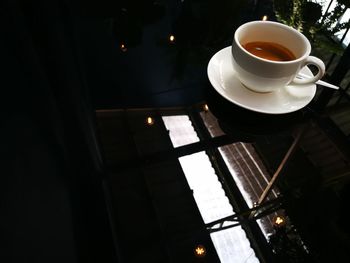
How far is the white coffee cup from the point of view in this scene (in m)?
0.73

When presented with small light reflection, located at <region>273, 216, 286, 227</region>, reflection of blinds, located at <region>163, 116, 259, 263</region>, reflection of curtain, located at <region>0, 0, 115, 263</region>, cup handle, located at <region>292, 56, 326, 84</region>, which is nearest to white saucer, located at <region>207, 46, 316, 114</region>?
cup handle, located at <region>292, 56, 326, 84</region>

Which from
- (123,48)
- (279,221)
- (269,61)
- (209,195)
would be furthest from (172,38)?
(279,221)

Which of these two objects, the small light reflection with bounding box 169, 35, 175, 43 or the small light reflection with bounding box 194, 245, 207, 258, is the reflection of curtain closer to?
the small light reflection with bounding box 194, 245, 207, 258

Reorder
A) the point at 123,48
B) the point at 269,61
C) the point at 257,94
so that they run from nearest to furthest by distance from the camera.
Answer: the point at 269,61, the point at 257,94, the point at 123,48

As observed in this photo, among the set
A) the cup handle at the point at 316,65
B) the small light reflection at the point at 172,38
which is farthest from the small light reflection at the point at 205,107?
the small light reflection at the point at 172,38

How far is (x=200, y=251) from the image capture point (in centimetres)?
74

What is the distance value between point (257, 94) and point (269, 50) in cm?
14

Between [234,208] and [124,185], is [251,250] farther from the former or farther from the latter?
[124,185]

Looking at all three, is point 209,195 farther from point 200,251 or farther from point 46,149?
point 46,149

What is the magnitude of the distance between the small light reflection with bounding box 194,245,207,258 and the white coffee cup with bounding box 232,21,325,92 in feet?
1.40

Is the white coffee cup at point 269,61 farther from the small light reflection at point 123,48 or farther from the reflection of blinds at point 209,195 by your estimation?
the small light reflection at point 123,48

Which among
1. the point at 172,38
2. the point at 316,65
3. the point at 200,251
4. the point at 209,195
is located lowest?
the point at 200,251

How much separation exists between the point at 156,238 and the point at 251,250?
0.24m

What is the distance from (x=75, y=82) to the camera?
85cm
